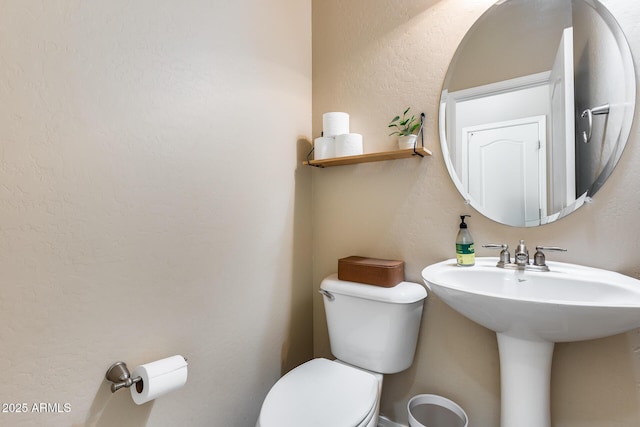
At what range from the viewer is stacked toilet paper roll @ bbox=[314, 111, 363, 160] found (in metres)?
1.35

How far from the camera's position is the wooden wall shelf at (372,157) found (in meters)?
1.21

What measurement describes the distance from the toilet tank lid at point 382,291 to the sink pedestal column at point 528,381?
12.8 inches

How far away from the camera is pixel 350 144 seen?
1.35m

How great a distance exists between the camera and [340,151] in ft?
4.48

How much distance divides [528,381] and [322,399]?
0.67m

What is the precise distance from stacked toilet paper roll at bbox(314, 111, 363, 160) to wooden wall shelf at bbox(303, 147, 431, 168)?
0.09 feet

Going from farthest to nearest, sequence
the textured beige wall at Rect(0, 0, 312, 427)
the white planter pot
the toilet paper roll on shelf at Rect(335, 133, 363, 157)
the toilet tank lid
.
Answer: the toilet paper roll on shelf at Rect(335, 133, 363, 157) → the white planter pot → the toilet tank lid → the textured beige wall at Rect(0, 0, 312, 427)

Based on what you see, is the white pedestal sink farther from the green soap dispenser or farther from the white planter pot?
the white planter pot

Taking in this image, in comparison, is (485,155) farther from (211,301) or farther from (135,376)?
(135,376)

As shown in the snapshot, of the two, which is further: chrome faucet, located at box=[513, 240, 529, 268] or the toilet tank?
the toilet tank

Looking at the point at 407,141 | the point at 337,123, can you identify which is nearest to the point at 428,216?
the point at 407,141

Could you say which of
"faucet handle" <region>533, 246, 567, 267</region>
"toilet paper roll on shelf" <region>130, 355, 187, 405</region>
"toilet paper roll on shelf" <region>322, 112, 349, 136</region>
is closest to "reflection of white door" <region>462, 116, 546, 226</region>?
"faucet handle" <region>533, 246, 567, 267</region>

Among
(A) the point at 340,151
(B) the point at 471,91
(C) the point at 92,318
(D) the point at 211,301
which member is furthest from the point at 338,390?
(B) the point at 471,91

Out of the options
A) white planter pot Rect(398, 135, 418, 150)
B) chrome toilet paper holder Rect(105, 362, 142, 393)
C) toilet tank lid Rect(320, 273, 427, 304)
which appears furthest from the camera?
white planter pot Rect(398, 135, 418, 150)
